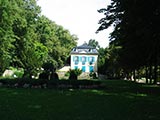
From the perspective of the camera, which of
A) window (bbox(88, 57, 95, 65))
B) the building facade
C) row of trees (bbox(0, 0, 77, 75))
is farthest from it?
window (bbox(88, 57, 95, 65))

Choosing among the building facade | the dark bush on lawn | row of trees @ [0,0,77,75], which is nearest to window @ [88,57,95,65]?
the building facade

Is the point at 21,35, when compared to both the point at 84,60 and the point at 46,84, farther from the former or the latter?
the point at 84,60

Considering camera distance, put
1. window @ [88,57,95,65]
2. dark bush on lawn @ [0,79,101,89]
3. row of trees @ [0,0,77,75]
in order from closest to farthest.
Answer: dark bush on lawn @ [0,79,101,89], row of trees @ [0,0,77,75], window @ [88,57,95,65]

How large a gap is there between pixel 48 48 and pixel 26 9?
2337cm

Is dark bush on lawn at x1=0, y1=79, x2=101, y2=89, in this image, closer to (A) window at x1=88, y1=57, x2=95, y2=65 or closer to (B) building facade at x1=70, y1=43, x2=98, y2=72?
(B) building facade at x1=70, y1=43, x2=98, y2=72

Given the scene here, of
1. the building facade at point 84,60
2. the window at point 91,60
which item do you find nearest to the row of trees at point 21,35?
the building facade at point 84,60

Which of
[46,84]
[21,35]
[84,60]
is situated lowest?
[46,84]

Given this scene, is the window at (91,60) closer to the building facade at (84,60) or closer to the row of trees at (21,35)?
the building facade at (84,60)

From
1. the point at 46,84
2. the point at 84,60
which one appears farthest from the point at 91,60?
the point at 46,84

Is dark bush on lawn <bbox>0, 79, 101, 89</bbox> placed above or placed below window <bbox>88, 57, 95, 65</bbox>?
below

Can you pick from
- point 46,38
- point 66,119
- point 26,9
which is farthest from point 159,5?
point 46,38

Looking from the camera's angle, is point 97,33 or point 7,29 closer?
point 97,33

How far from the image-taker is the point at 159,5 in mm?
13359

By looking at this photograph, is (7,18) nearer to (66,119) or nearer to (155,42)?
(155,42)
